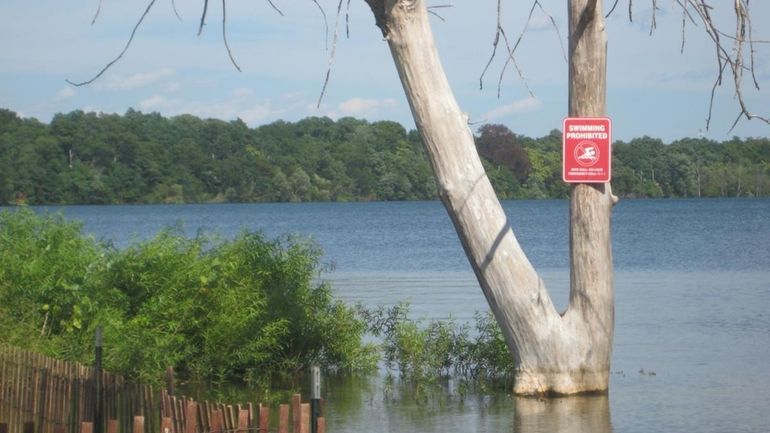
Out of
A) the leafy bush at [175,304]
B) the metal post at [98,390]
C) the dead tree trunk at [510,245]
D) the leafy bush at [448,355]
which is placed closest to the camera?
the metal post at [98,390]

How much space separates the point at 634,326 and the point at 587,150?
928 centimetres

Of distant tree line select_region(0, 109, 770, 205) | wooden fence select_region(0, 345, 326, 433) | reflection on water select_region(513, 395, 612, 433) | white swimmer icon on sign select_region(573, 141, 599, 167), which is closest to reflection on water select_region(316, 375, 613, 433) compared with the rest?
reflection on water select_region(513, 395, 612, 433)

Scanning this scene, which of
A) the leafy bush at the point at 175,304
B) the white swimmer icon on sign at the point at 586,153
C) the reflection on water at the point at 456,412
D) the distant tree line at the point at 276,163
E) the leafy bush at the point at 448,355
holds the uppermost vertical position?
the distant tree line at the point at 276,163

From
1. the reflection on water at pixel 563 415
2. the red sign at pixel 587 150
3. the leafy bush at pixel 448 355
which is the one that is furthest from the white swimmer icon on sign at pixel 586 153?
the leafy bush at pixel 448 355

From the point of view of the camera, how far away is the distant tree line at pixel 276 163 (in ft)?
378

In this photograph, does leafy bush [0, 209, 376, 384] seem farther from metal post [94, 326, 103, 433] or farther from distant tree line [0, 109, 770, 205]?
distant tree line [0, 109, 770, 205]

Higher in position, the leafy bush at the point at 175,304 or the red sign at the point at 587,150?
the red sign at the point at 587,150

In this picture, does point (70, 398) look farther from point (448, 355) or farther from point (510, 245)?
point (448, 355)

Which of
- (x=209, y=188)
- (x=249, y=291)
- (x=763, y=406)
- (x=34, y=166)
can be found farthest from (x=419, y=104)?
(x=209, y=188)

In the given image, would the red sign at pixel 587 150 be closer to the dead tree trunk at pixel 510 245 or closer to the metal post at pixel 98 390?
the dead tree trunk at pixel 510 245

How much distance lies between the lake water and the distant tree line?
50636mm

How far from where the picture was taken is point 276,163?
13475cm

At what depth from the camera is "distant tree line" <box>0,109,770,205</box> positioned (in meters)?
115

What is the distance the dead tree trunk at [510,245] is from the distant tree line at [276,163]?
9519cm
